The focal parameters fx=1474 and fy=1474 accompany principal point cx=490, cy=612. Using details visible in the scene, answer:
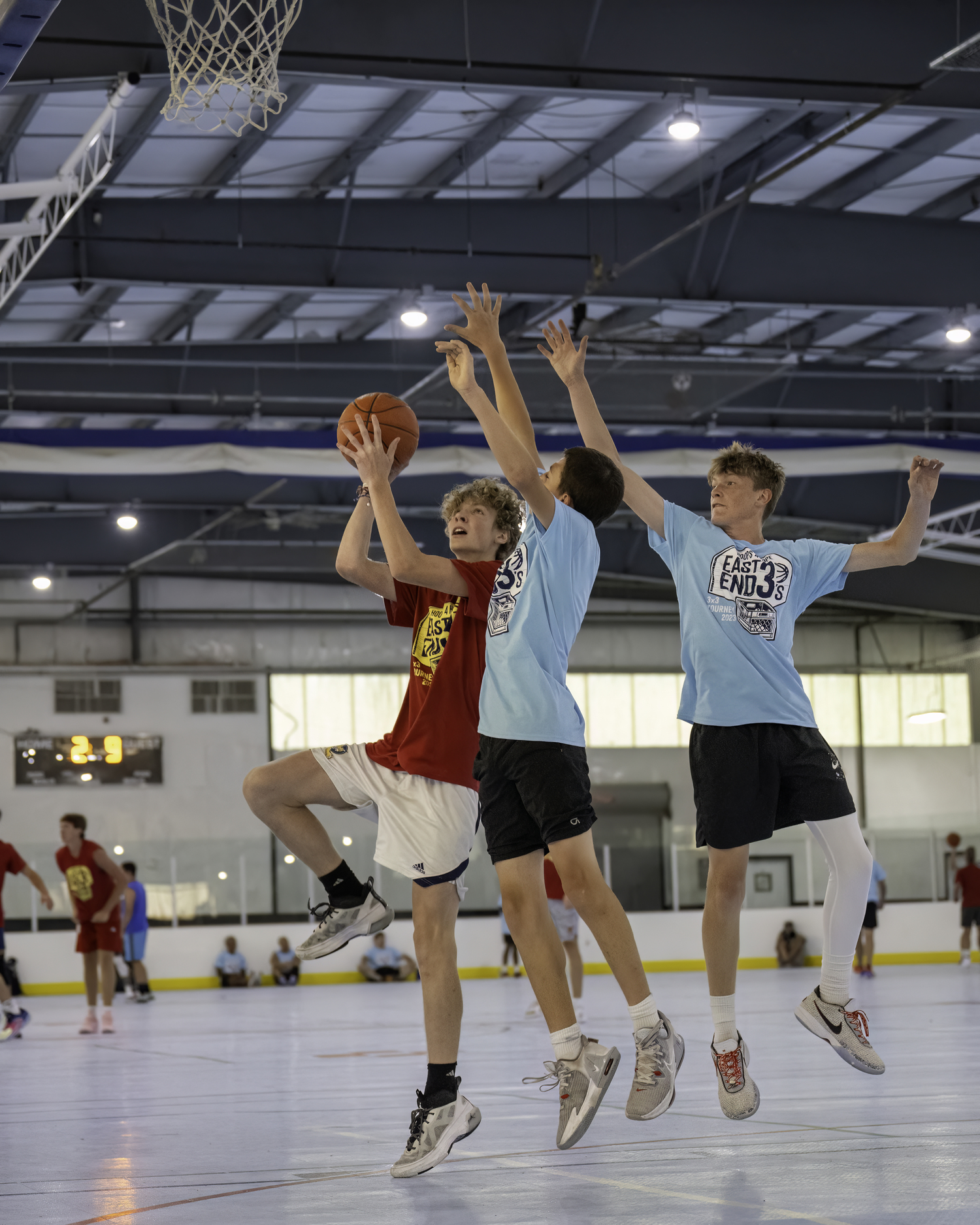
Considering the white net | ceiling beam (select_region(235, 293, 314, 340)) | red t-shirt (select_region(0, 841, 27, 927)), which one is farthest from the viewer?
ceiling beam (select_region(235, 293, 314, 340))

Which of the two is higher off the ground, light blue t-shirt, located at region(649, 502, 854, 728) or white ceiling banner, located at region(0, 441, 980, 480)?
white ceiling banner, located at region(0, 441, 980, 480)

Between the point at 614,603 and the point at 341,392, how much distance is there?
14.7 m

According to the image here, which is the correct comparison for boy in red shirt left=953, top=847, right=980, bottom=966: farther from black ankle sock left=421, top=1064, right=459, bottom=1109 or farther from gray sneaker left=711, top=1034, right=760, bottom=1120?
black ankle sock left=421, top=1064, right=459, bottom=1109

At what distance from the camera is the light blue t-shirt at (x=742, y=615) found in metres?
5.27

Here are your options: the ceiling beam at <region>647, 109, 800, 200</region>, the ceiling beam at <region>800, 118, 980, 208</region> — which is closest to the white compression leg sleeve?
the ceiling beam at <region>647, 109, 800, 200</region>

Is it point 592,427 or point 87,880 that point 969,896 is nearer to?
point 87,880

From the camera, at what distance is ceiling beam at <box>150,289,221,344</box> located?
56.6ft

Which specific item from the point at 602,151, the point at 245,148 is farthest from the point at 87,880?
the point at 602,151

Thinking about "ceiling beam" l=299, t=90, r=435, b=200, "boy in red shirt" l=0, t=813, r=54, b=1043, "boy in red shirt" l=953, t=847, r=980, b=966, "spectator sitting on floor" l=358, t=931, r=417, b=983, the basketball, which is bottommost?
"spectator sitting on floor" l=358, t=931, r=417, b=983

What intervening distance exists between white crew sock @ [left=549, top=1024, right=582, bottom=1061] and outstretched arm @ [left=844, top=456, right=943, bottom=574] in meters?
1.95

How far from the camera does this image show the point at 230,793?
2986 centimetres

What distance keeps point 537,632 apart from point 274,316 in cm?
1389

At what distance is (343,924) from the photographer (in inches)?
212

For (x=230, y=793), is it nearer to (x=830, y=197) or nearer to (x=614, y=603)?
(x=614, y=603)
